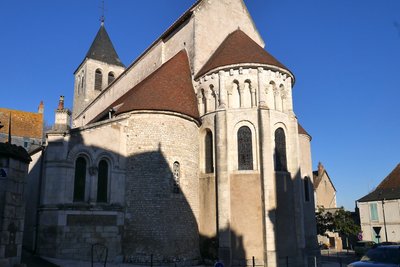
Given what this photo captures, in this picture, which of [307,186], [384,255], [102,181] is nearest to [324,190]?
[307,186]

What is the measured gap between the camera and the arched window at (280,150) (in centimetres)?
1809

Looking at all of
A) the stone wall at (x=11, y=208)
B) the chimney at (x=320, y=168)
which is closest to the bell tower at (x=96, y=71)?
the chimney at (x=320, y=168)

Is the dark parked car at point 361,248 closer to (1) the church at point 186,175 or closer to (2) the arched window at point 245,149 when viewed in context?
(1) the church at point 186,175

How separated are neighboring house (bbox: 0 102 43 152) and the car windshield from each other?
29.2 m

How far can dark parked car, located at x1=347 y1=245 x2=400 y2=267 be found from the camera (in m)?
8.06

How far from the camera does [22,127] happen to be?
33875 mm

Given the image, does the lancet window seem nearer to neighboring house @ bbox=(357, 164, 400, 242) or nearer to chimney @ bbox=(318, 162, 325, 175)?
neighboring house @ bbox=(357, 164, 400, 242)

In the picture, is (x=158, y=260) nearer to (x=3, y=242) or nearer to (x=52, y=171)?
(x=52, y=171)

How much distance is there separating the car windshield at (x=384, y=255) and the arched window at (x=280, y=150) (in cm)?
901

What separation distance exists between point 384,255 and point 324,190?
107 ft

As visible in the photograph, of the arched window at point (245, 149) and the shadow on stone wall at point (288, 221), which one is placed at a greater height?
the arched window at point (245, 149)

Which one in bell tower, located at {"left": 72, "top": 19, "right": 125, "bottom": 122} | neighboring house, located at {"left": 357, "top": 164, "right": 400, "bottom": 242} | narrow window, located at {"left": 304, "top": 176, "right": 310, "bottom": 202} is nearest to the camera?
narrow window, located at {"left": 304, "top": 176, "right": 310, "bottom": 202}

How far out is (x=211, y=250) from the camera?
17219 mm

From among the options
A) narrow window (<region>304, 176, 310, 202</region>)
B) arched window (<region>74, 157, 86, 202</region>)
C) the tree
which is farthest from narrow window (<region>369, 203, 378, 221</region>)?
arched window (<region>74, 157, 86, 202</region>)
